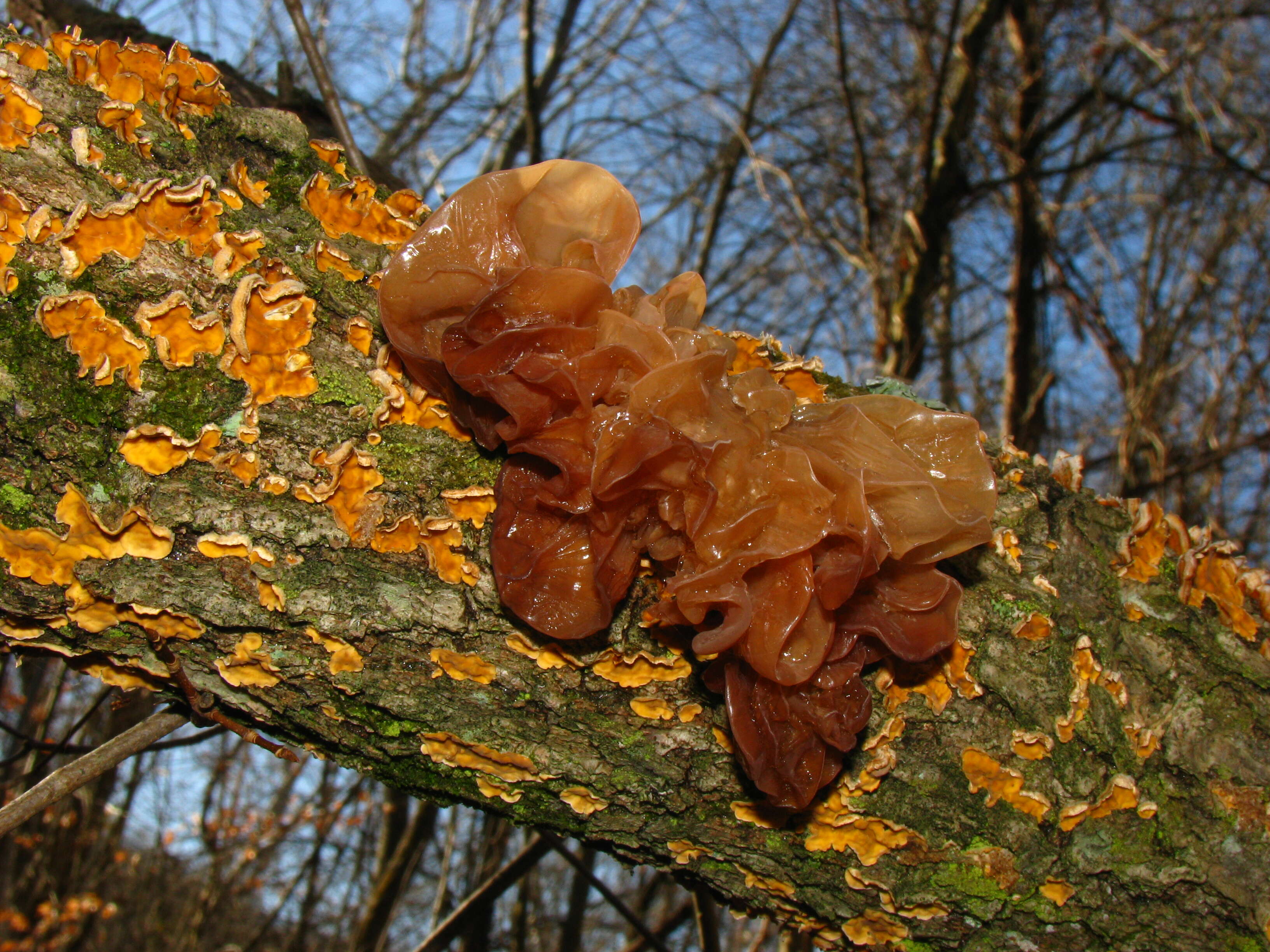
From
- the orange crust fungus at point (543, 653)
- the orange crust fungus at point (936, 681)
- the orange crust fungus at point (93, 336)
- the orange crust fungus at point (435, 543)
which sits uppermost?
the orange crust fungus at point (93, 336)

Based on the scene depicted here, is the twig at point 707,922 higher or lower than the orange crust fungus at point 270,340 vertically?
lower

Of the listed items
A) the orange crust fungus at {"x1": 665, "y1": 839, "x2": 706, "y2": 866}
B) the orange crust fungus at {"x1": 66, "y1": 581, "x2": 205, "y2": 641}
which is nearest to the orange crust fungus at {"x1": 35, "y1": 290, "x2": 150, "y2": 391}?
the orange crust fungus at {"x1": 66, "y1": 581, "x2": 205, "y2": 641}

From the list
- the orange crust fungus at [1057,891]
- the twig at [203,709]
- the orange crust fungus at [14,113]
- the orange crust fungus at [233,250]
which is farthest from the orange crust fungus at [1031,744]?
the orange crust fungus at [14,113]

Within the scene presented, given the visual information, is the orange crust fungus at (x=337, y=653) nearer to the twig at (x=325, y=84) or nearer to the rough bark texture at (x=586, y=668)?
the rough bark texture at (x=586, y=668)

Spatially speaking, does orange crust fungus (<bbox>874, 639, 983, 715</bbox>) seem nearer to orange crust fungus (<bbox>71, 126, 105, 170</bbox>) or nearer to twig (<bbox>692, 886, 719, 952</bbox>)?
twig (<bbox>692, 886, 719, 952</bbox>)

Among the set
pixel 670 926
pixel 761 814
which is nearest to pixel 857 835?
pixel 761 814

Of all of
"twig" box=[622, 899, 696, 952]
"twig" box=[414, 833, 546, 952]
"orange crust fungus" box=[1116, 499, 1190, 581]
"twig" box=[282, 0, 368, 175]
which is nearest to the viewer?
"orange crust fungus" box=[1116, 499, 1190, 581]

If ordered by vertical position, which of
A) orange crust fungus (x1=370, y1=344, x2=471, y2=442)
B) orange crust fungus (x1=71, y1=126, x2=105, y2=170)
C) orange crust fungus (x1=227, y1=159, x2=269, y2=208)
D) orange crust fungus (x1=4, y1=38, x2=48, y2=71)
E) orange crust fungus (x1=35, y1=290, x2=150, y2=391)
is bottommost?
orange crust fungus (x1=35, y1=290, x2=150, y2=391)
